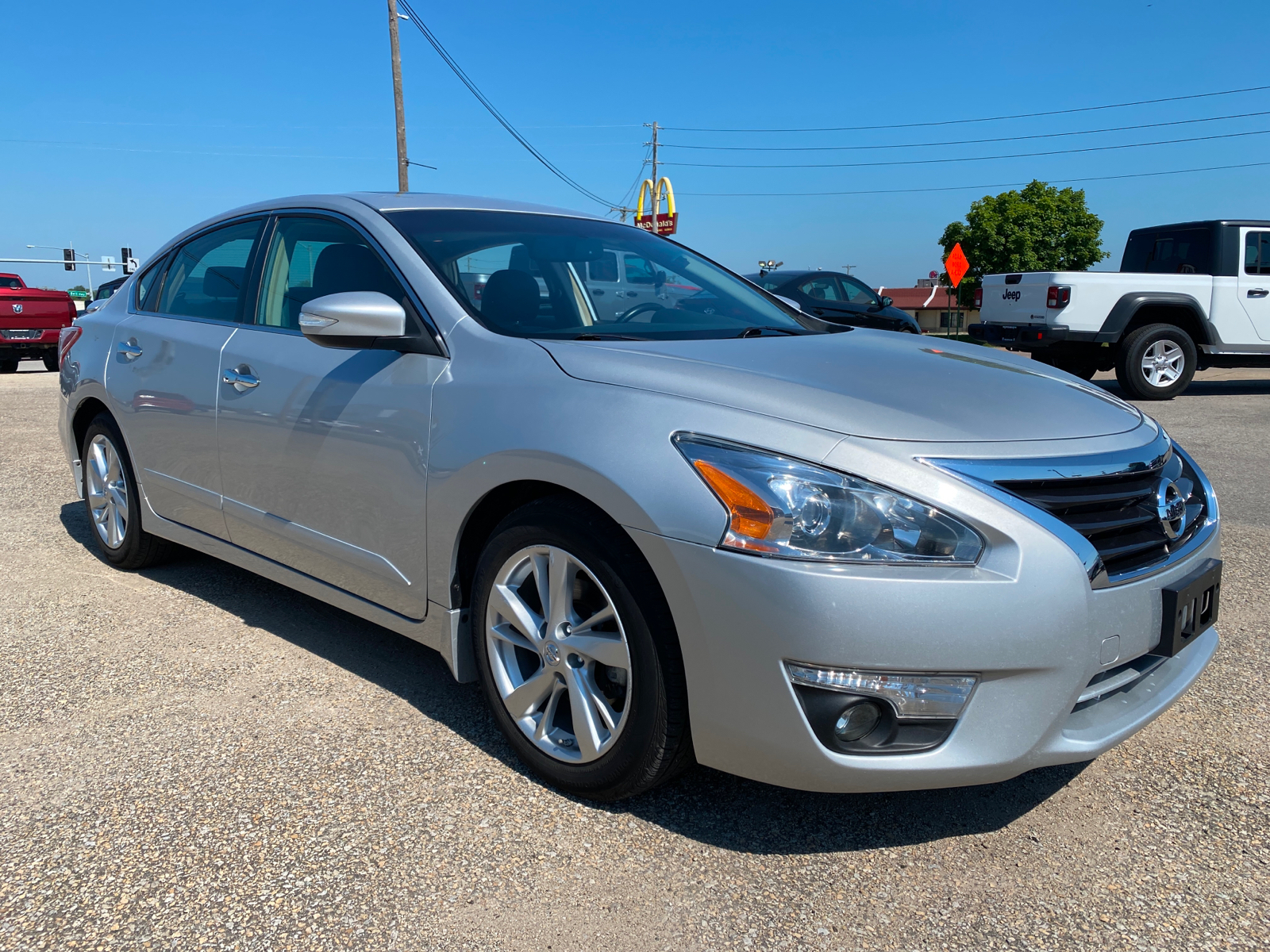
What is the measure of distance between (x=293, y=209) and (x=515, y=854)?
2.47 metres

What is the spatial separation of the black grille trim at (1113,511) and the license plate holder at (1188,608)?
0.27 feet

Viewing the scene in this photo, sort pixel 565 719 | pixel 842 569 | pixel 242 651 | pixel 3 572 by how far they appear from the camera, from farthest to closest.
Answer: pixel 3 572
pixel 242 651
pixel 565 719
pixel 842 569

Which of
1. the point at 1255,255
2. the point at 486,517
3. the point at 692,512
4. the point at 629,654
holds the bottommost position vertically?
the point at 629,654

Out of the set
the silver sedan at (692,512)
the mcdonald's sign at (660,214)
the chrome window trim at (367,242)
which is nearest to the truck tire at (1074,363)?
the silver sedan at (692,512)

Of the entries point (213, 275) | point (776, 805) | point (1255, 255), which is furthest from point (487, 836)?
point (1255, 255)

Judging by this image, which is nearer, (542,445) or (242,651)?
(542,445)

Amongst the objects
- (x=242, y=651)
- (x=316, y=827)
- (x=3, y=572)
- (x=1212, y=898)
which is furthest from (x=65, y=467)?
(x=1212, y=898)

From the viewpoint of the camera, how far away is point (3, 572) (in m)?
4.59

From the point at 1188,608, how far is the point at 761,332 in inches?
57.9

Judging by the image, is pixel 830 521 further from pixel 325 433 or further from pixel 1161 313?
pixel 1161 313

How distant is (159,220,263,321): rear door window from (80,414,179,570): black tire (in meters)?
0.63

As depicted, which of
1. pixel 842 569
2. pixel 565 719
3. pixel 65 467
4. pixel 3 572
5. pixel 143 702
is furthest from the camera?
pixel 65 467

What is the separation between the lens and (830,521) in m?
2.09

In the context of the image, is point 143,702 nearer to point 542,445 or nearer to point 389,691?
point 389,691
